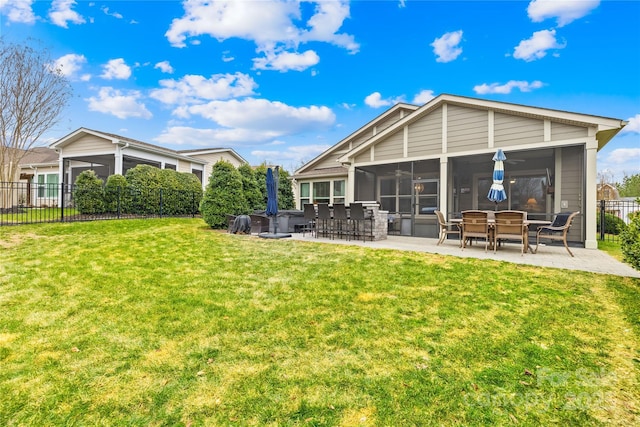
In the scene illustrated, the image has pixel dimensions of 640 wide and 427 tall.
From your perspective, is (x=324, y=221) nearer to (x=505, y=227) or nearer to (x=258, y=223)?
(x=258, y=223)

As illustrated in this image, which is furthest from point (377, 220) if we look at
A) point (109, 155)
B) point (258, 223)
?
point (109, 155)

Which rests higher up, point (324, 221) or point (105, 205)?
point (105, 205)

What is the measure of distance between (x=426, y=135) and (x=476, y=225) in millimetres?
4217

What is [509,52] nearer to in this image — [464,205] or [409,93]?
[409,93]

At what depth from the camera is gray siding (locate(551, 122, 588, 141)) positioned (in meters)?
7.58

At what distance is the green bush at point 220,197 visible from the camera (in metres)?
11.0

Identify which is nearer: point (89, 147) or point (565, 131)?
point (565, 131)

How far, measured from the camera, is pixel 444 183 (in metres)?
9.76

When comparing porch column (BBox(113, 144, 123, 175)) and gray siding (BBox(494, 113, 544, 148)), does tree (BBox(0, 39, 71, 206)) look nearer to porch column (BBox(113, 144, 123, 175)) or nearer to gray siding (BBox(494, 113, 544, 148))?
porch column (BBox(113, 144, 123, 175))

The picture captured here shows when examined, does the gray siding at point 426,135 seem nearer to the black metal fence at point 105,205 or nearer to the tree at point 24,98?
the black metal fence at point 105,205

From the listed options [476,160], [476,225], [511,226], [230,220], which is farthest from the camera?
[476,160]

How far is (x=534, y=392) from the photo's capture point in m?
2.18

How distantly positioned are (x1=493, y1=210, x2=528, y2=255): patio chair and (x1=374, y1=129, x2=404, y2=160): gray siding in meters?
4.55

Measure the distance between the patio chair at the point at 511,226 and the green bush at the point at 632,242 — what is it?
222 cm
